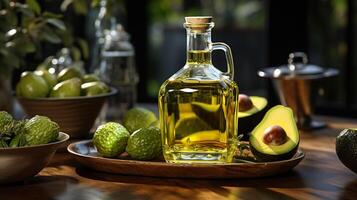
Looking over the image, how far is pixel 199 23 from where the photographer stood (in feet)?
4.89

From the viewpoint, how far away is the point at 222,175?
56.5 inches

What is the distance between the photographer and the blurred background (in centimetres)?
273

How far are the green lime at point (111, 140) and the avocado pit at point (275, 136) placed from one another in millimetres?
286

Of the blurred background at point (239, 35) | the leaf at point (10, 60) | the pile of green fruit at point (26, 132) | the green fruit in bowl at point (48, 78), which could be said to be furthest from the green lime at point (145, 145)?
the blurred background at point (239, 35)

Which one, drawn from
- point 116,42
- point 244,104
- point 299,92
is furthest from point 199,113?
point 116,42

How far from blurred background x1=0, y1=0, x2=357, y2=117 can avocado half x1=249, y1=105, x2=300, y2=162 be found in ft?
2.88

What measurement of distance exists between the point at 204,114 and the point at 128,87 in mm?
799

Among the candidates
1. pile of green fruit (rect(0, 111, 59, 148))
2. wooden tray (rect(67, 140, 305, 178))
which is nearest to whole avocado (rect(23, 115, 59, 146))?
pile of green fruit (rect(0, 111, 59, 148))

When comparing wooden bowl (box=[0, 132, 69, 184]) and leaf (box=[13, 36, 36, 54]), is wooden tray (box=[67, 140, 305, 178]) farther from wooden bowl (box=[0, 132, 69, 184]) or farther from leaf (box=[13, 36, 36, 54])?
leaf (box=[13, 36, 36, 54])

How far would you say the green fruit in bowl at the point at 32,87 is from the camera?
1.86 metres

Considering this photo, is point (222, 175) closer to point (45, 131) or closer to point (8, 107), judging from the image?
point (45, 131)

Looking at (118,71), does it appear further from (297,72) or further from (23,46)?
(297,72)

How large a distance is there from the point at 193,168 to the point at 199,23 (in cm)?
28

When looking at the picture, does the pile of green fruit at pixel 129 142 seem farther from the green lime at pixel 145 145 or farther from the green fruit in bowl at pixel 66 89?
the green fruit in bowl at pixel 66 89
